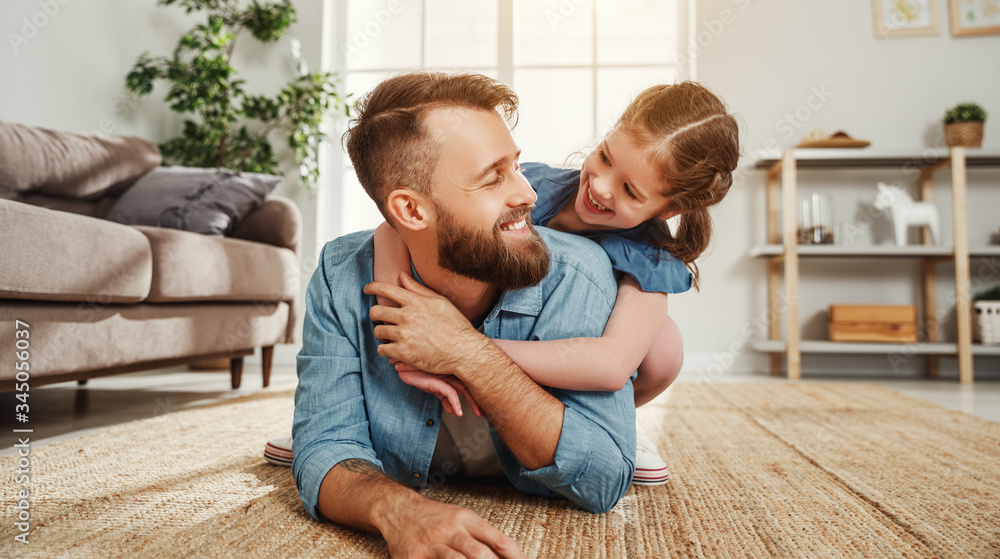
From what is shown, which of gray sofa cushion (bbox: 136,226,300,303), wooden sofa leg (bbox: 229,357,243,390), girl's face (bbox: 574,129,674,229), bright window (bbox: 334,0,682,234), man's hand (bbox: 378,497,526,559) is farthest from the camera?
bright window (bbox: 334,0,682,234)

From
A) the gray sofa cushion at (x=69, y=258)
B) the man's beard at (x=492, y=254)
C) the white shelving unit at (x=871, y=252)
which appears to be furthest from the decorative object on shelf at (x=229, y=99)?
the man's beard at (x=492, y=254)

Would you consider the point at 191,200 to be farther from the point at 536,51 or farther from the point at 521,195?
the point at 536,51

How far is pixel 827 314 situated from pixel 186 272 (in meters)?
3.13

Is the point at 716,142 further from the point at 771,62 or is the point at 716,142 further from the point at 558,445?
the point at 771,62

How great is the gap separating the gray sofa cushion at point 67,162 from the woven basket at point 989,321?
375 centimetres

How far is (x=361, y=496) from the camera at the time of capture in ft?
2.60

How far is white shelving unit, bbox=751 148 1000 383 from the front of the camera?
3021 millimetres

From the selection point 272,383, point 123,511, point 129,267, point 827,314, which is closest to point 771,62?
point 827,314

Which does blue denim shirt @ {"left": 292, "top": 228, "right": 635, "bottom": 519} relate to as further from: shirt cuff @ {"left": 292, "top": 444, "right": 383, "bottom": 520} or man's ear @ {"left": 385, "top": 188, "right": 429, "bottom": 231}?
man's ear @ {"left": 385, "top": 188, "right": 429, "bottom": 231}

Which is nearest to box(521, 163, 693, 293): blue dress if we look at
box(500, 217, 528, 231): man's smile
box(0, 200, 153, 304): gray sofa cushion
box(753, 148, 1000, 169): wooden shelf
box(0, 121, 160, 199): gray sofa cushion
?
box(500, 217, 528, 231): man's smile

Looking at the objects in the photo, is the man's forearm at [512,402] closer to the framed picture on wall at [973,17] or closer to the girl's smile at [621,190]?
the girl's smile at [621,190]

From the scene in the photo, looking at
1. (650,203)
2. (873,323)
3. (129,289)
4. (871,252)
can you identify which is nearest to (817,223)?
(871,252)

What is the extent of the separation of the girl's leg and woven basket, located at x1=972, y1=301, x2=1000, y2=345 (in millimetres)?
2647

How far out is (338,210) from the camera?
3.88m
